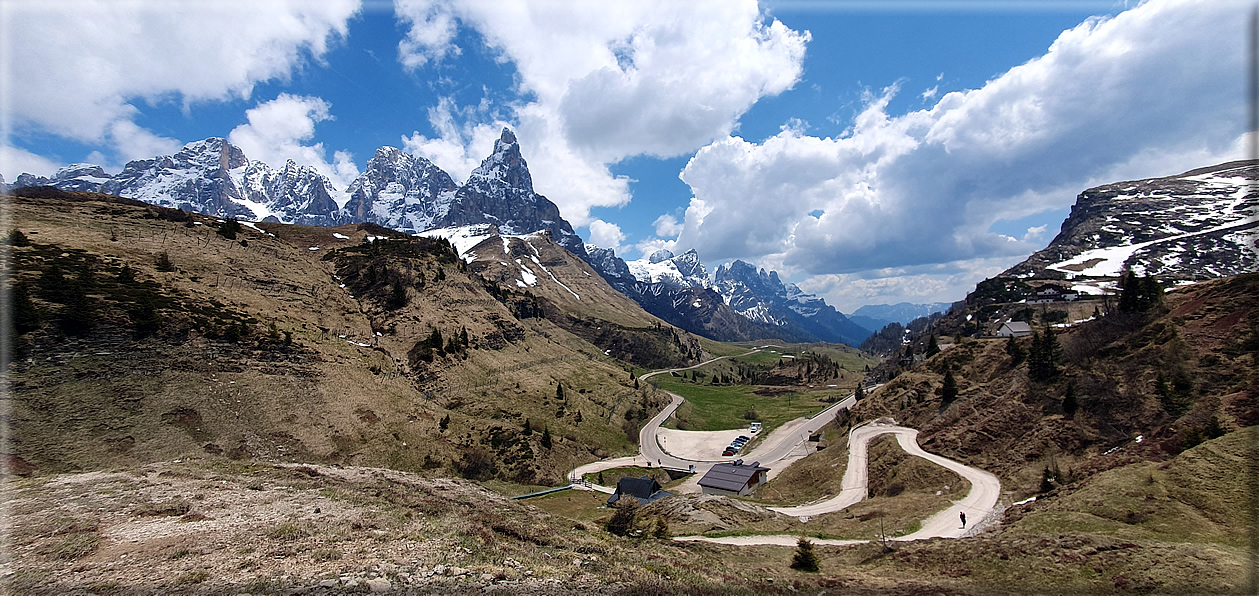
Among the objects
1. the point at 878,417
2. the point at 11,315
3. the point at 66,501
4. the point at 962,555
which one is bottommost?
the point at 878,417

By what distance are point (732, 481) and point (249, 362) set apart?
62.3 meters

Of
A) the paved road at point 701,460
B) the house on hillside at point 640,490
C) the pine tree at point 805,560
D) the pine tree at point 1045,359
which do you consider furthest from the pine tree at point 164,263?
the pine tree at point 1045,359

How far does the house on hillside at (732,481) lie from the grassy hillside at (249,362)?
79.2 ft

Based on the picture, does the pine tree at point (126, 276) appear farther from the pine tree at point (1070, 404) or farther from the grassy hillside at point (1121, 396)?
the pine tree at point (1070, 404)

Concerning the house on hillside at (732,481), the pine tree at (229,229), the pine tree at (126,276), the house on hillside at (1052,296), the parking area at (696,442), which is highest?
the pine tree at (229,229)

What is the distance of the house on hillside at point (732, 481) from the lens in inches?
2335

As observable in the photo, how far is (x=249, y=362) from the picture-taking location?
52.2m

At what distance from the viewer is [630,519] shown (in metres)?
33.1

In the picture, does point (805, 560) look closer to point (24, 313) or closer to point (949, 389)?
point (949, 389)

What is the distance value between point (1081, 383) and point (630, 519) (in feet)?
166

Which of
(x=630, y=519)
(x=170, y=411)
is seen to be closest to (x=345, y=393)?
(x=170, y=411)

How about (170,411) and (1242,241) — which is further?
(1242,241)

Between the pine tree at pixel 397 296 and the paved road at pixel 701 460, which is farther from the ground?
the pine tree at pixel 397 296

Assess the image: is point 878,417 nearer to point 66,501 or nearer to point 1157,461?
point 1157,461
